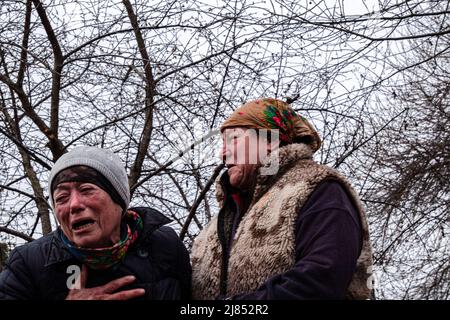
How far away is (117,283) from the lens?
2836 millimetres

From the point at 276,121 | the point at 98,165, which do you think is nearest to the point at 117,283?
the point at 98,165

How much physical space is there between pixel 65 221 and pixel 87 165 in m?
0.24

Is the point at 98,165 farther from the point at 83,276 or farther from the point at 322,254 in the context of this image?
the point at 322,254

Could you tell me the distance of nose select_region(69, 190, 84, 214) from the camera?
2789mm

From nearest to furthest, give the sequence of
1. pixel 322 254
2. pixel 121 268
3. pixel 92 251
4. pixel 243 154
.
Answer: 1. pixel 322 254
2. pixel 92 251
3. pixel 121 268
4. pixel 243 154

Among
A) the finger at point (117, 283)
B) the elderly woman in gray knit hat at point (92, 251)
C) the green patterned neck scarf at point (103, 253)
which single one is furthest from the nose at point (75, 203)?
the finger at point (117, 283)

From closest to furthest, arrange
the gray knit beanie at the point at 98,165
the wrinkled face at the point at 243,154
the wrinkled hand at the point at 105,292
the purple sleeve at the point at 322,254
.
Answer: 1. the purple sleeve at the point at 322,254
2. the wrinkled hand at the point at 105,292
3. the gray knit beanie at the point at 98,165
4. the wrinkled face at the point at 243,154

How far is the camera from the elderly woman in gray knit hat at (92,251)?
Answer: 2.78 metres

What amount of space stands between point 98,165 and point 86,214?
0.23 meters

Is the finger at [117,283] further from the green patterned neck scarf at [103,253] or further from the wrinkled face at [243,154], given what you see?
the wrinkled face at [243,154]

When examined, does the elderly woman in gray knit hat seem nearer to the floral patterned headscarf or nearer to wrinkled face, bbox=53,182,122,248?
wrinkled face, bbox=53,182,122,248

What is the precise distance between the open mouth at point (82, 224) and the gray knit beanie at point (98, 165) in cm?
18

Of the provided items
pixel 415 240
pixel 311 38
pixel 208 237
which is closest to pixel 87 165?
pixel 208 237
